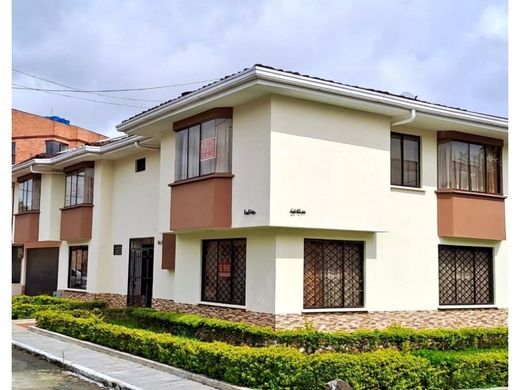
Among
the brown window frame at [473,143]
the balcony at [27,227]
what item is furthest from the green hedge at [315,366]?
the balcony at [27,227]

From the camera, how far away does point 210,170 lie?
1445 centimetres

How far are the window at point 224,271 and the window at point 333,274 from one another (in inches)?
64.2

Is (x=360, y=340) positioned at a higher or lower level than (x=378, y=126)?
lower

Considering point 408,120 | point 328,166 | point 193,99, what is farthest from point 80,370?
point 408,120

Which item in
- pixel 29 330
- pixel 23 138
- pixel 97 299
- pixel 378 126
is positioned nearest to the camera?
pixel 378 126

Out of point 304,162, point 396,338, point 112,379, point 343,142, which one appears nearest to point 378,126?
point 343,142

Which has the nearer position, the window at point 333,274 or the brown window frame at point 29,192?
the window at point 333,274

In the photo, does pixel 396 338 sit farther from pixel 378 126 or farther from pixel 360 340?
pixel 378 126

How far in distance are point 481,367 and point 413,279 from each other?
4.39m

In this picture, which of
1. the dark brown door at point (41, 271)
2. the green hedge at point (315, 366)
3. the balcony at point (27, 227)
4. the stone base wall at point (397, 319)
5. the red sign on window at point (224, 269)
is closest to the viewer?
the green hedge at point (315, 366)

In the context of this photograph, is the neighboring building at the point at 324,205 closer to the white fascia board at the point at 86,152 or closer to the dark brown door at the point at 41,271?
the white fascia board at the point at 86,152

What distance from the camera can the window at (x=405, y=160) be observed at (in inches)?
609

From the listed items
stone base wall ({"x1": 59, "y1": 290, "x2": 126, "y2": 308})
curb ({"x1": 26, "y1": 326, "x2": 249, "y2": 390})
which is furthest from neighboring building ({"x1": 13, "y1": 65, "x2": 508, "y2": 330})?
stone base wall ({"x1": 59, "y1": 290, "x2": 126, "y2": 308})

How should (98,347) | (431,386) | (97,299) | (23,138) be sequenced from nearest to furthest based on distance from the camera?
(431,386) < (98,347) < (97,299) < (23,138)
